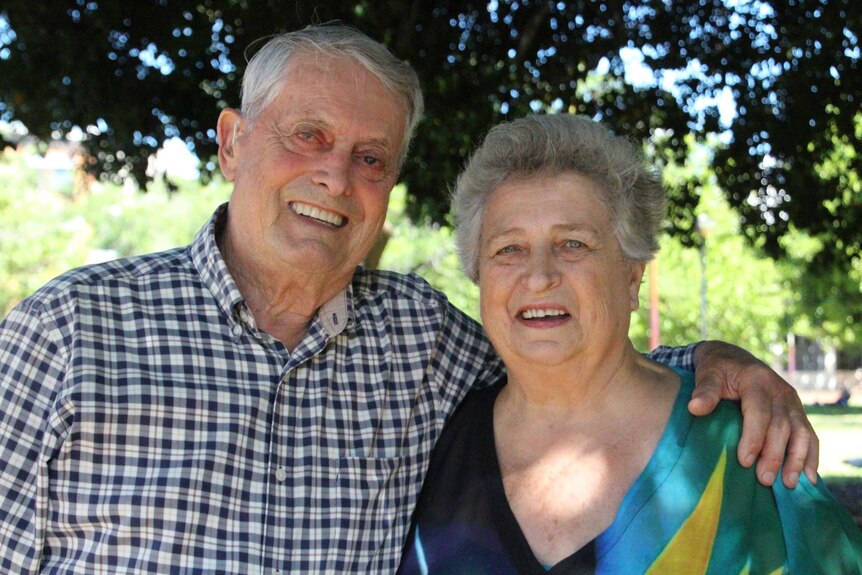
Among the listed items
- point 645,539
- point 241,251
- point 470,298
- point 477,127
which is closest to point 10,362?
point 241,251

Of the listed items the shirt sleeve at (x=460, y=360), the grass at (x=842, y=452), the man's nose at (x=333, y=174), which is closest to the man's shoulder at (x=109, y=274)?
the man's nose at (x=333, y=174)

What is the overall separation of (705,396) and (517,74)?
4.37m

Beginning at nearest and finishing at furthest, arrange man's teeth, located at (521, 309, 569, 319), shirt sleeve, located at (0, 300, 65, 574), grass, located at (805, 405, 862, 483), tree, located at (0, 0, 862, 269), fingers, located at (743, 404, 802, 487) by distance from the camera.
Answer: shirt sleeve, located at (0, 300, 65, 574) → fingers, located at (743, 404, 802, 487) → man's teeth, located at (521, 309, 569, 319) → tree, located at (0, 0, 862, 269) → grass, located at (805, 405, 862, 483)

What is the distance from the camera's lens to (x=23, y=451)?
102 inches

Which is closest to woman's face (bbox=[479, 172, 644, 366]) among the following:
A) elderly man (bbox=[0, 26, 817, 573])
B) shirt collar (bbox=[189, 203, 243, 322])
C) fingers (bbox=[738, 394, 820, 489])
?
elderly man (bbox=[0, 26, 817, 573])

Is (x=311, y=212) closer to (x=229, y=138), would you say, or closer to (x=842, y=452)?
(x=229, y=138)

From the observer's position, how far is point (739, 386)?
2.91 m

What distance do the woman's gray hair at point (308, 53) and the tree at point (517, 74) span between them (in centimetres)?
222

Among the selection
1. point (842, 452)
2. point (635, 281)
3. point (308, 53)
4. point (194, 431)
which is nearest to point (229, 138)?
point (308, 53)

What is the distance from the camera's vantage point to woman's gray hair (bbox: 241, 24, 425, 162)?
10.4 feet

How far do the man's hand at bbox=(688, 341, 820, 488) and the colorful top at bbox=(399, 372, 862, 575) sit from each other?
38mm

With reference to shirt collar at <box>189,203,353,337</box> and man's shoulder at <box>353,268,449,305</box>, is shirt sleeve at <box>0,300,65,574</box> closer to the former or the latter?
shirt collar at <box>189,203,353,337</box>

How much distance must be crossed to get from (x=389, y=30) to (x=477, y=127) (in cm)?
104

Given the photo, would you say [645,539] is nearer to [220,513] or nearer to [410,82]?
[220,513]
